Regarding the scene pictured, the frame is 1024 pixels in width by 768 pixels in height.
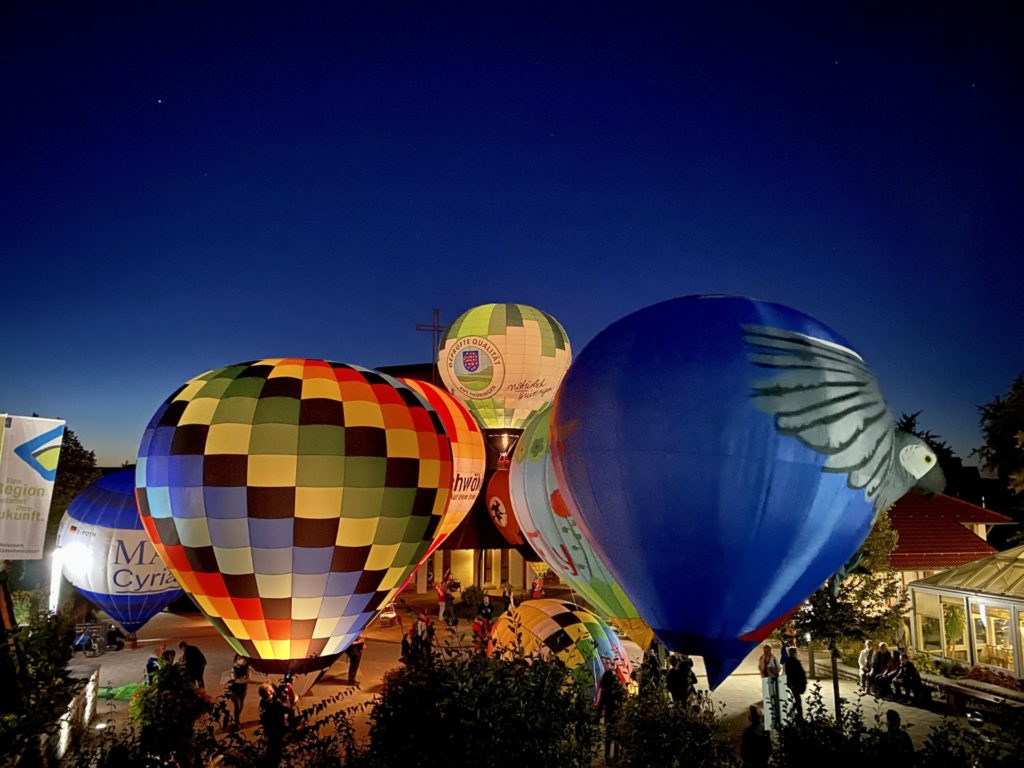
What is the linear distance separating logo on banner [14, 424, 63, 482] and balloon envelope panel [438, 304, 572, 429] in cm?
1156

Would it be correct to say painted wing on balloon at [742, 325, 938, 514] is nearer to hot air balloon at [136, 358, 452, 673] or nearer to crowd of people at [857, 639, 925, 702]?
hot air balloon at [136, 358, 452, 673]

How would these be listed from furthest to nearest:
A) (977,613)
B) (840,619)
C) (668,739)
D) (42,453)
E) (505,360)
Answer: (505,360)
(977,613)
(840,619)
(42,453)
(668,739)

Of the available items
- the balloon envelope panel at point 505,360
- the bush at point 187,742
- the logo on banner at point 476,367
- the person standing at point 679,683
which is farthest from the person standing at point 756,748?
the logo on banner at point 476,367

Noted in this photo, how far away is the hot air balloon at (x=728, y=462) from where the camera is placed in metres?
4.43

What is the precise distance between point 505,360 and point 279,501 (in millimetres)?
9576

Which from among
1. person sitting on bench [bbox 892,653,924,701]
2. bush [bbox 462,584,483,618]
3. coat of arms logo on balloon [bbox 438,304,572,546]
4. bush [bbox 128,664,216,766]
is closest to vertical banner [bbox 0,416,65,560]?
bush [bbox 128,664,216,766]

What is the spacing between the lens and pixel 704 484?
446cm

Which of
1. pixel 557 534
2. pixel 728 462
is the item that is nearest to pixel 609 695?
pixel 557 534

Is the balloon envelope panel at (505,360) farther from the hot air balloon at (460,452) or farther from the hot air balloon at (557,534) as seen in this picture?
the hot air balloon at (557,534)

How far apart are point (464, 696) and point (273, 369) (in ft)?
17.5

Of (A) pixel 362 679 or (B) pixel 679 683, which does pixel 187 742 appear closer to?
(B) pixel 679 683

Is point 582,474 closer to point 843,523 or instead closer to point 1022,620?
point 843,523

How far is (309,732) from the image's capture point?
4594 mm

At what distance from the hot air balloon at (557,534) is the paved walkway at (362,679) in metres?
2.13
